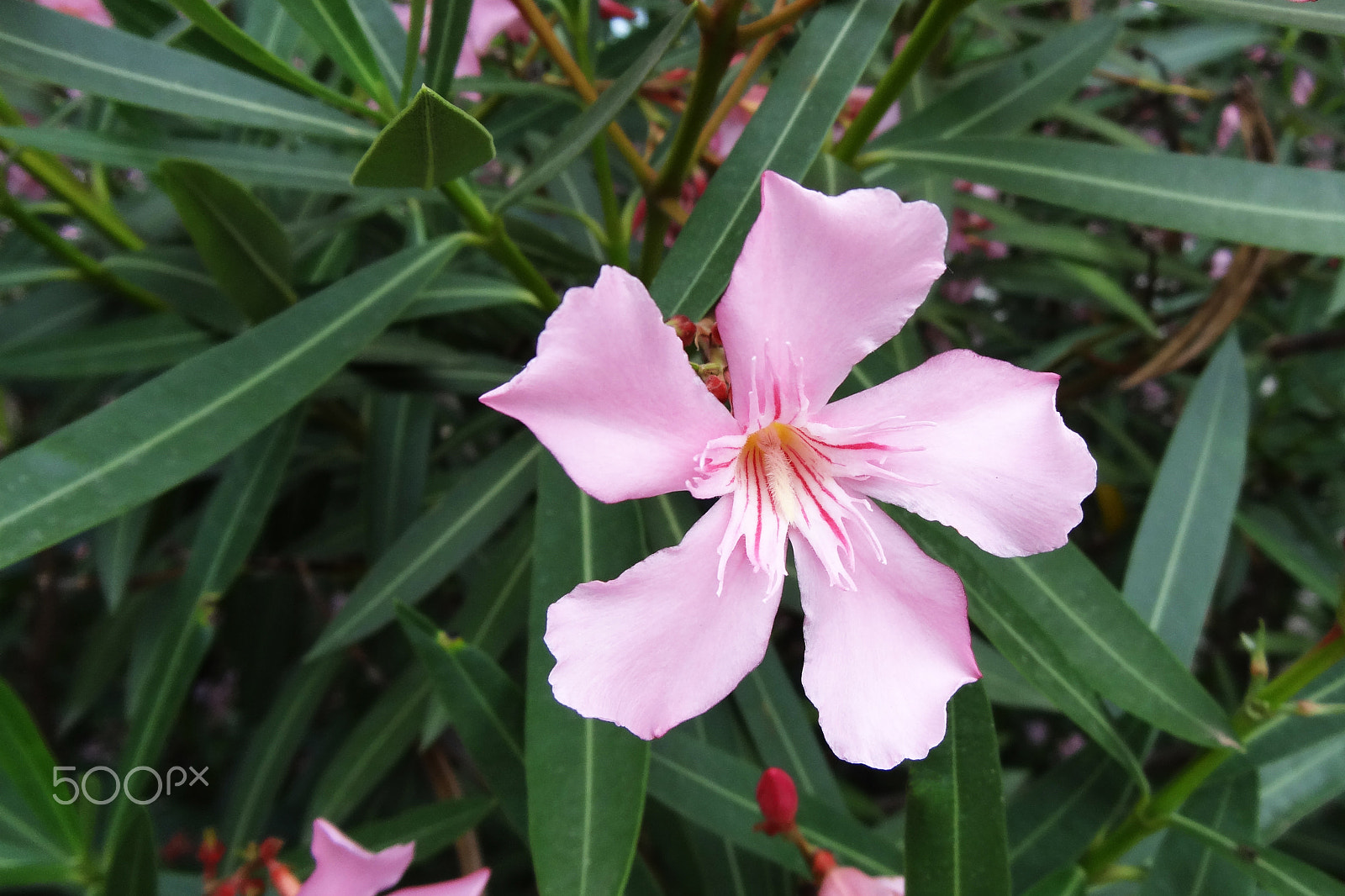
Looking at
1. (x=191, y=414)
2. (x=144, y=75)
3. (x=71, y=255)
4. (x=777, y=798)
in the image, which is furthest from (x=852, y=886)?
(x=71, y=255)

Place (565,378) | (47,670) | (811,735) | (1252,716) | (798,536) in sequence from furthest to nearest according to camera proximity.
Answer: (47,670)
(811,735)
(1252,716)
(798,536)
(565,378)

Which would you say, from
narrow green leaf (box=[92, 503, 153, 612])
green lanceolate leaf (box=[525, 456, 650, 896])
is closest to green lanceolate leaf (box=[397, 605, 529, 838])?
green lanceolate leaf (box=[525, 456, 650, 896])

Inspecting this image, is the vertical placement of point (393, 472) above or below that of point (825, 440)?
below

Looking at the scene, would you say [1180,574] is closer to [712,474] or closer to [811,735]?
[811,735]

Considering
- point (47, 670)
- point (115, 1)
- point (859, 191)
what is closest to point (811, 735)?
point (859, 191)

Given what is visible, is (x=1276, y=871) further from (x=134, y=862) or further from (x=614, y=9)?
(x=614, y=9)
